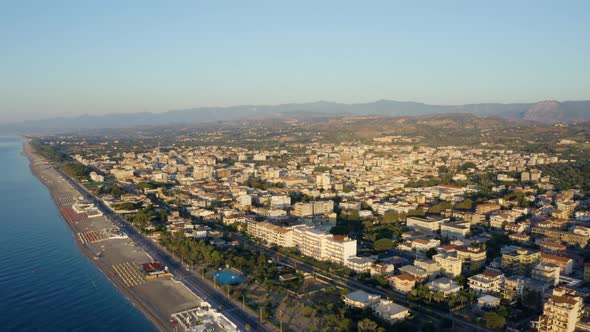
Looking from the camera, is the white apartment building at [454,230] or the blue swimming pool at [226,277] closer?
the blue swimming pool at [226,277]

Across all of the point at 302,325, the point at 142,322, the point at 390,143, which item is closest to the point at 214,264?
the point at 142,322

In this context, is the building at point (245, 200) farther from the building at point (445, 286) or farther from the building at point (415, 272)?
the building at point (445, 286)

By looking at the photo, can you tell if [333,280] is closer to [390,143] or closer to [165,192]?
[165,192]

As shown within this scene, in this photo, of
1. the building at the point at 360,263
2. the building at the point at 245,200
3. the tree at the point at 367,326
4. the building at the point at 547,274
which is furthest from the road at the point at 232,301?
the building at the point at 245,200

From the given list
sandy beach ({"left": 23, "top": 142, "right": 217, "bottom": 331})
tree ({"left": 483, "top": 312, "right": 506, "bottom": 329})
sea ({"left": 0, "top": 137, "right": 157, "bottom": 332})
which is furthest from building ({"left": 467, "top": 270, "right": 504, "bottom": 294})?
sea ({"left": 0, "top": 137, "right": 157, "bottom": 332})

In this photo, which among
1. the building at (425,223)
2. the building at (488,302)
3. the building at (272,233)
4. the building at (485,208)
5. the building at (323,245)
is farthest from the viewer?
the building at (485,208)

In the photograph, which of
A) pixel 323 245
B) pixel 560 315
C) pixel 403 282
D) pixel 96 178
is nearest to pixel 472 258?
pixel 403 282
